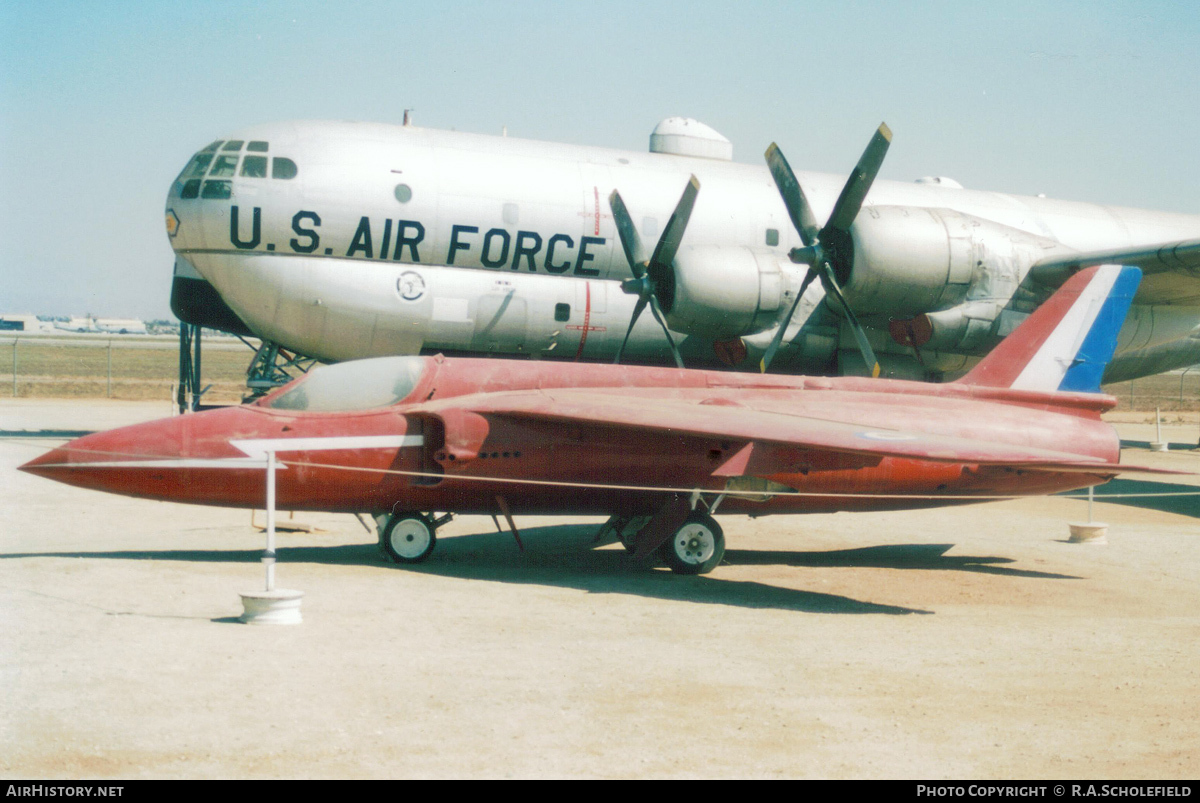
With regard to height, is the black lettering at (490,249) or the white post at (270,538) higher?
the black lettering at (490,249)

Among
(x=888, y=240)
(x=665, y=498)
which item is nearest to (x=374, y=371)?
(x=665, y=498)

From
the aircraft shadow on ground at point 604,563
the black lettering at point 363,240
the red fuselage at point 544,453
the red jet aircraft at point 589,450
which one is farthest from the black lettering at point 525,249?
the red fuselage at point 544,453

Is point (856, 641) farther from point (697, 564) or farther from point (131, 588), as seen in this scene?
point (131, 588)

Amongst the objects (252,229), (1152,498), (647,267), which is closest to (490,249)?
(647,267)

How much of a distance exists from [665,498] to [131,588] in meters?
5.39

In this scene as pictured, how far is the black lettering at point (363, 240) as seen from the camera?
18.7 metres

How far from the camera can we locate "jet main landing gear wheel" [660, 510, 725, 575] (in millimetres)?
11633

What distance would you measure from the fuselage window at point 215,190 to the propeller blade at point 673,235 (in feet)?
23.8

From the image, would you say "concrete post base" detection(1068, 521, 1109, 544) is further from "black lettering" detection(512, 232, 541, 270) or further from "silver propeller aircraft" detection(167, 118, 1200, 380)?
"black lettering" detection(512, 232, 541, 270)

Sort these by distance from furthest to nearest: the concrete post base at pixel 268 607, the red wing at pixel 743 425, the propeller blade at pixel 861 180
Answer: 1. the propeller blade at pixel 861 180
2. the red wing at pixel 743 425
3. the concrete post base at pixel 268 607

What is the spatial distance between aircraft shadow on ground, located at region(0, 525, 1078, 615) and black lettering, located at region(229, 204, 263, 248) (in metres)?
7.49

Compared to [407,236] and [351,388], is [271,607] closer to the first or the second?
[351,388]

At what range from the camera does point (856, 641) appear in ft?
28.6

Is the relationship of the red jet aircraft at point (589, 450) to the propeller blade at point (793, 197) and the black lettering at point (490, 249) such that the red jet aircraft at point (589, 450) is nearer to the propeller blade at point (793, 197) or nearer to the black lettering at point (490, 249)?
the propeller blade at point (793, 197)
